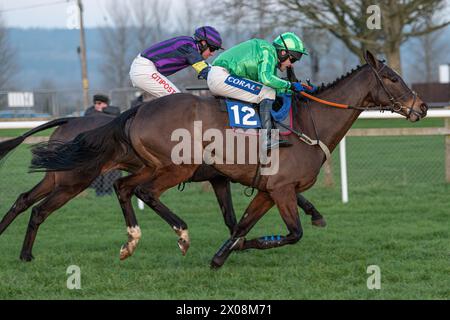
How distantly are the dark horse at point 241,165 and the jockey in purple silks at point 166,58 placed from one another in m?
0.60

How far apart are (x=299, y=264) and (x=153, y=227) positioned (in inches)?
97.6

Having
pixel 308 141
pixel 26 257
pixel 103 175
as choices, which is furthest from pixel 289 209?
pixel 103 175

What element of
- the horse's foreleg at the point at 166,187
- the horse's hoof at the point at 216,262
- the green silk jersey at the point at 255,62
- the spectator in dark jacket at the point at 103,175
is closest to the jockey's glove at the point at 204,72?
the green silk jersey at the point at 255,62

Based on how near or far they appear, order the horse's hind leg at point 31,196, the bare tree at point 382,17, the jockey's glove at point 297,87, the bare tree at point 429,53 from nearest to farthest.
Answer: the jockey's glove at point 297,87, the horse's hind leg at point 31,196, the bare tree at point 382,17, the bare tree at point 429,53

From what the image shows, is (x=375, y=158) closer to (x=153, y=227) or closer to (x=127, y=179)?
(x=153, y=227)

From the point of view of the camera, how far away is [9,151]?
6.23m

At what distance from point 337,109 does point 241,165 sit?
90cm

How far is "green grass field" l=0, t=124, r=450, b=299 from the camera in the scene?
4.85 metres

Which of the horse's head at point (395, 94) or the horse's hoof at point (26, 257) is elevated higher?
the horse's head at point (395, 94)

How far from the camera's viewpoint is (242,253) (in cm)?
616

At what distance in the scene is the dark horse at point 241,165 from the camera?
5297mm

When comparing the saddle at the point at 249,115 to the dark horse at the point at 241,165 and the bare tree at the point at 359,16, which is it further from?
the bare tree at the point at 359,16

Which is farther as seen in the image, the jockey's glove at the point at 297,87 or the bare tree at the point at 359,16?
the bare tree at the point at 359,16
